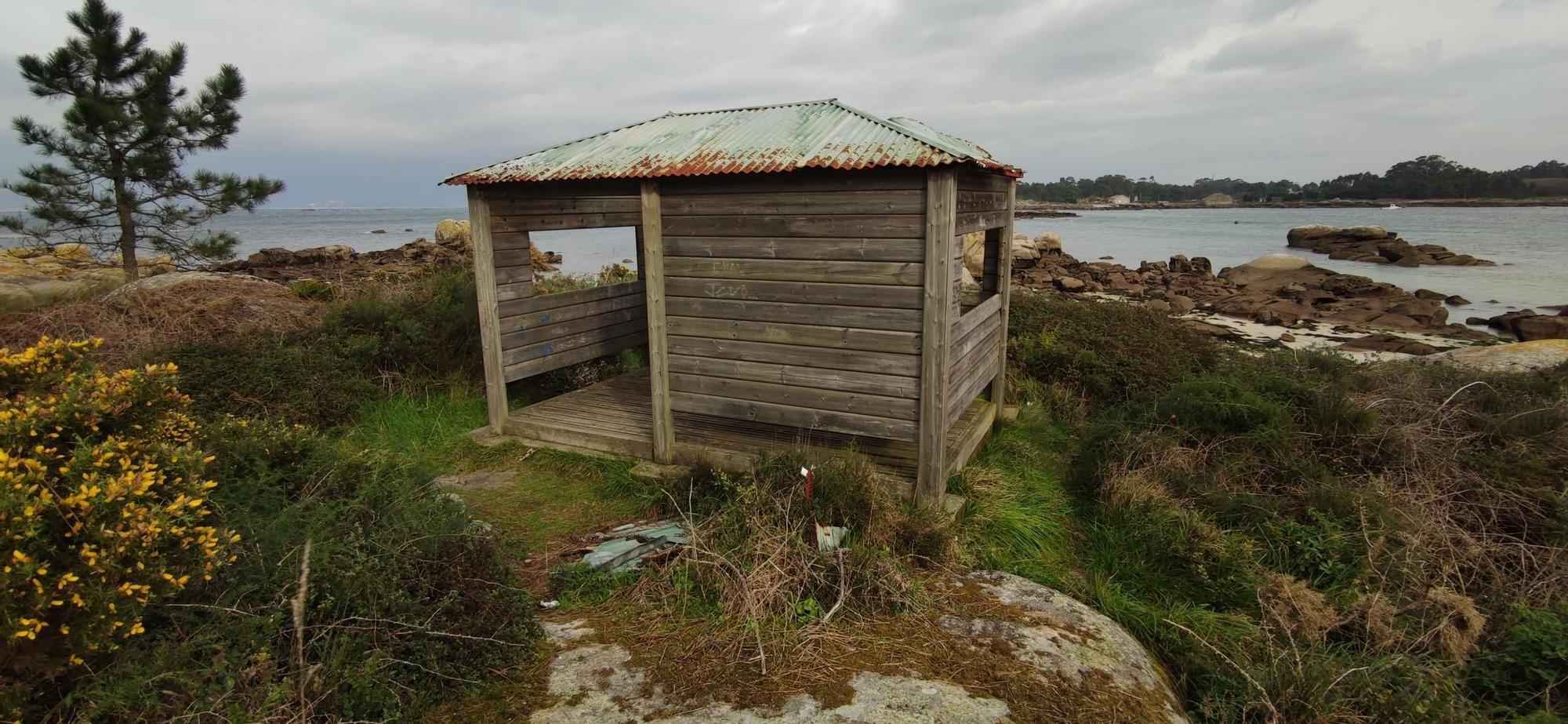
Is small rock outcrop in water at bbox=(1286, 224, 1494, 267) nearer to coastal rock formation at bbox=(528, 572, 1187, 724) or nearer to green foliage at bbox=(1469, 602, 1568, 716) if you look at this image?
green foliage at bbox=(1469, 602, 1568, 716)

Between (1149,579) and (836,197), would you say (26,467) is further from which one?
(1149,579)

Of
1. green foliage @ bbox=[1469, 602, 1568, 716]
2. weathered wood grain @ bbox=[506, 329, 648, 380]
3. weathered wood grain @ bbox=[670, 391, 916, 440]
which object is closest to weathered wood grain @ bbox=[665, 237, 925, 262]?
weathered wood grain @ bbox=[670, 391, 916, 440]

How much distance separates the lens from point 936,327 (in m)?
5.78

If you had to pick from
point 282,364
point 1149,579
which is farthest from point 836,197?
point 282,364

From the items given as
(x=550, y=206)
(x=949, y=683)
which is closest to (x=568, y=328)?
(x=550, y=206)

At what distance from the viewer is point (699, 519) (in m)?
5.70

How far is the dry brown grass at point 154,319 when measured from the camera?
8.05m

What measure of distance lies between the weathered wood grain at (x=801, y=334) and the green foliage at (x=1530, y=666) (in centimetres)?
389

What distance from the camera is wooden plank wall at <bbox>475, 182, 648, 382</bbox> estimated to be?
24.1ft

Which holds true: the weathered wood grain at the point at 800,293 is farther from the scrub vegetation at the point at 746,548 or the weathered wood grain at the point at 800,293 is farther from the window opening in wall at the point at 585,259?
A: the window opening in wall at the point at 585,259

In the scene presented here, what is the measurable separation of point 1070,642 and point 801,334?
3106 millimetres

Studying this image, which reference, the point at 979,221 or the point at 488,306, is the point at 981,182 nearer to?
the point at 979,221

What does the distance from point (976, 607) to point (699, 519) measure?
2109 mm

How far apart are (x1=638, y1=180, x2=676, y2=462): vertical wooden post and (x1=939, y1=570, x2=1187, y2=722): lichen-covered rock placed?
3.31 metres
